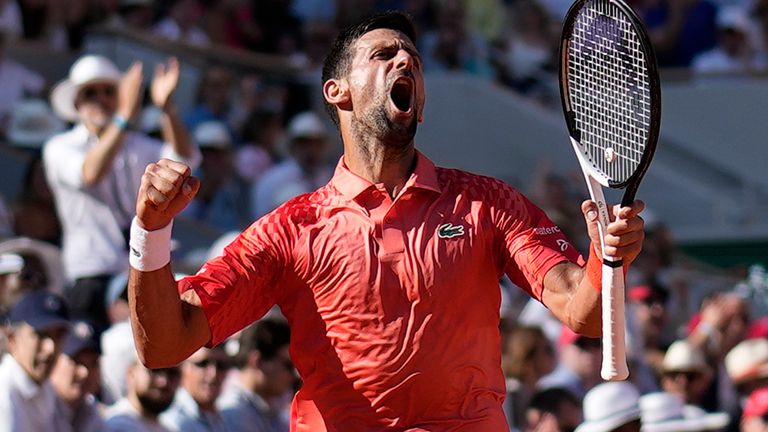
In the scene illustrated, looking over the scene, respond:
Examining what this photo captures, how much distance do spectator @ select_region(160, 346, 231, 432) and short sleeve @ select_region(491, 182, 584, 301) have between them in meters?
2.80

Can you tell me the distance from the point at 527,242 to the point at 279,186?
6.72 m

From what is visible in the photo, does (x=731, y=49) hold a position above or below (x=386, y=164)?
below

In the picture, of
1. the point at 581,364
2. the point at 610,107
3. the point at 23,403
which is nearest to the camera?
the point at 610,107

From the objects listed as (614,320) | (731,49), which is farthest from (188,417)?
(731,49)

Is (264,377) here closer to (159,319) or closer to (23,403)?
(23,403)

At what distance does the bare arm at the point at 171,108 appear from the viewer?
888 centimetres

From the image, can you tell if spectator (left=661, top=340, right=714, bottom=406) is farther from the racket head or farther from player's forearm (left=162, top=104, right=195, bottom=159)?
the racket head

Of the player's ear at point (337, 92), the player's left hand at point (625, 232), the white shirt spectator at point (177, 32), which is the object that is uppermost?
the player's ear at point (337, 92)

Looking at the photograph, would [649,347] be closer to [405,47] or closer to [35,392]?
[35,392]

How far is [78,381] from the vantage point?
6.97m

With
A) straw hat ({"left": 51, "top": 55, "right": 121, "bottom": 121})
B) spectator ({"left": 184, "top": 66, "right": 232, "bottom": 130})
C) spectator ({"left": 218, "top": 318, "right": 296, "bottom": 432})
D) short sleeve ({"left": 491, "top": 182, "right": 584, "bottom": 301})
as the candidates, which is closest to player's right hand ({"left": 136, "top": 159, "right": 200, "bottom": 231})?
short sleeve ({"left": 491, "top": 182, "right": 584, "bottom": 301})

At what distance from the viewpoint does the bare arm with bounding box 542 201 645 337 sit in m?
4.29

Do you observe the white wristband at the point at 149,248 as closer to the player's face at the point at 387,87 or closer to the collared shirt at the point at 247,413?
the player's face at the point at 387,87

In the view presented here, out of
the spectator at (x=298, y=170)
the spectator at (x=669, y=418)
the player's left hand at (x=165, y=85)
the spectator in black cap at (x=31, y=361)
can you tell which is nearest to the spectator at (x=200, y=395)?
the spectator in black cap at (x=31, y=361)
